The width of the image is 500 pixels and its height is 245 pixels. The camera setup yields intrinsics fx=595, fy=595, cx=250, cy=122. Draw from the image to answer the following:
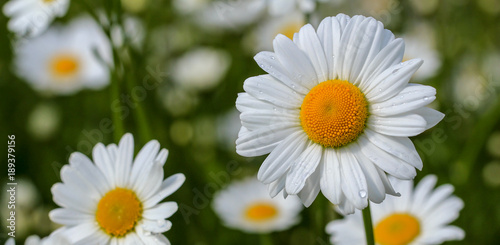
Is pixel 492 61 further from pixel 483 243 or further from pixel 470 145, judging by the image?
pixel 483 243

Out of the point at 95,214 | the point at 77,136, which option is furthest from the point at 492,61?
the point at 95,214

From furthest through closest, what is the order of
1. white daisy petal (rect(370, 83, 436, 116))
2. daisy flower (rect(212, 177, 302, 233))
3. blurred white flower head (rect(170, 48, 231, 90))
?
blurred white flower head (rect(170, 48, 231, 90))
daisy flower (rect(212, 177, 302, 233))
white daisy petal (rect(370, 83, 436, 116))

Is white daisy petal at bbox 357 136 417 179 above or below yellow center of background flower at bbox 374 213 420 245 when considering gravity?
above

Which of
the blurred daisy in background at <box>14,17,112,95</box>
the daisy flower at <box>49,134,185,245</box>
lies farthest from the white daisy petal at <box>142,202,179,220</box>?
the blurred daisy in background at <box>14,17,112,95</box>

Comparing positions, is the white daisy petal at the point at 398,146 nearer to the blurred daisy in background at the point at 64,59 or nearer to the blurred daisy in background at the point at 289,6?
the blurred daisy in background at the point at 289,6

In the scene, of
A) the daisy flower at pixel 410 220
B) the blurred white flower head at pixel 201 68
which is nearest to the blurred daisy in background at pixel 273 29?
the blurred white flower head at pixel 201 68

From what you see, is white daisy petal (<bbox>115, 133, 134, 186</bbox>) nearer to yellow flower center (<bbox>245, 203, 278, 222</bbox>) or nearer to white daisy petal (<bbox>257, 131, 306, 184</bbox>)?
white daisy petal (<bbox>257, 131, 306, 184</bbox>)
